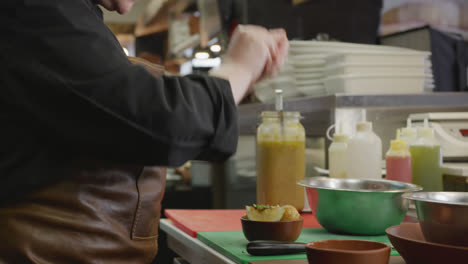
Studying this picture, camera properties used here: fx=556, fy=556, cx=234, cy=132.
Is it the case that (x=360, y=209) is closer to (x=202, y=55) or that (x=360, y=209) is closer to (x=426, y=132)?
(x=426, y=132)

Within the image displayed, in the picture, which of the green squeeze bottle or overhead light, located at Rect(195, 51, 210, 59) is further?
overhead light, located at Rect(195, 51, 210, 59)

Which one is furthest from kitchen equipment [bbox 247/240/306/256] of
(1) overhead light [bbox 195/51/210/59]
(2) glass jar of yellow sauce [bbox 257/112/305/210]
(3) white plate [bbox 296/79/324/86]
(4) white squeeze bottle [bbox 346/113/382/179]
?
(1) overhead light [bbox 195/51/210/59]

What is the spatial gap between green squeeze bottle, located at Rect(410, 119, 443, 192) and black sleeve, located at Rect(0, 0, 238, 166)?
3.51 feet

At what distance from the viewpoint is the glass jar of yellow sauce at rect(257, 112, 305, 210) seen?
1.71m

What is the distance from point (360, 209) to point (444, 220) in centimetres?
39

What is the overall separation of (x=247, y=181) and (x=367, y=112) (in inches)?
58.6

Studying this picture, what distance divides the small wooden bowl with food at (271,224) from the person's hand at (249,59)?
285mm

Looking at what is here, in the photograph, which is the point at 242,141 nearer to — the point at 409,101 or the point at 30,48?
the point at 409,101

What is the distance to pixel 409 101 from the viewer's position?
6.61ft

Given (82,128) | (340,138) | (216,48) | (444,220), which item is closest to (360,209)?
(444,220)

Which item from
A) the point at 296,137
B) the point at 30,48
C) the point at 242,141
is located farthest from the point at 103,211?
the point at 242,141

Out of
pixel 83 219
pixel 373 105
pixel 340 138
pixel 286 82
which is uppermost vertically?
pixel 286 82

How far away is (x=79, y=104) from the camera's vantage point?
0.94m

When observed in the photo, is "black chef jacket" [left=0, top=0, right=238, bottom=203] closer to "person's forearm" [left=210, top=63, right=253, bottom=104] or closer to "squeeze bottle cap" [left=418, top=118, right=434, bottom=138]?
"person's forearm" [left=210, top=63, right=253, bottom=104]
